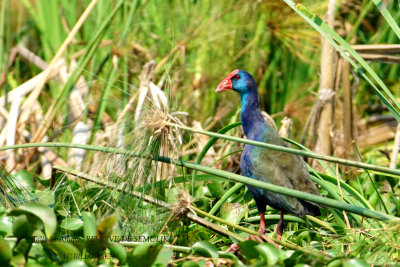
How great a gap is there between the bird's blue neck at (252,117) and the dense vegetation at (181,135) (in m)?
0.06

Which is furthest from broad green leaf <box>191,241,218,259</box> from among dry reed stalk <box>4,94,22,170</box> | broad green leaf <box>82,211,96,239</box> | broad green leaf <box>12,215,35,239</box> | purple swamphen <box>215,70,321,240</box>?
dry reed stalk <box>4,94,22,170</box>

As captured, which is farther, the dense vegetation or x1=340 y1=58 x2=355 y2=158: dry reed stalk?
x1=340 y1=58 x2=355 y2=158: dry reed stalk

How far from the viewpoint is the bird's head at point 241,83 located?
238 centimetres

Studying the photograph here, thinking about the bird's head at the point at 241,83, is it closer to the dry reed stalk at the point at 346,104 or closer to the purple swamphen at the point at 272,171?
the purple swamphen at the point at 272,171

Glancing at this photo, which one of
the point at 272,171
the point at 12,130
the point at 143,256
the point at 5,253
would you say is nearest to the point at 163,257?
the point at 143,256

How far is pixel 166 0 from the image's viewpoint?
3553mm

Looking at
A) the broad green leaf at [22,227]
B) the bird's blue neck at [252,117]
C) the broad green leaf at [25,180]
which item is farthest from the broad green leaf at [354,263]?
the broad green leaf at [25,180]

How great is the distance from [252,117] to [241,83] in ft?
0.54

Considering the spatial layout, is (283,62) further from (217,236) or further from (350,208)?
(350,208)

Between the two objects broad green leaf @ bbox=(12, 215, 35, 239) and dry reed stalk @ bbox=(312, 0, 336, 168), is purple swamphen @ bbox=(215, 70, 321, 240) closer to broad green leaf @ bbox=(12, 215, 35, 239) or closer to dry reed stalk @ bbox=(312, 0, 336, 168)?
dry reed stalk @ bbox=(312, 0, 336, 168)

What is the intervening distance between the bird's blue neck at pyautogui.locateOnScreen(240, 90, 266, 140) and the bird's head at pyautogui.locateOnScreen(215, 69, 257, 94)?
0.06 feet

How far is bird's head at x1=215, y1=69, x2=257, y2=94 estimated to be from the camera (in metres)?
2.38

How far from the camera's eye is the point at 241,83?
7.85 feet

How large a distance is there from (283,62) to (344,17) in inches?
24.7
